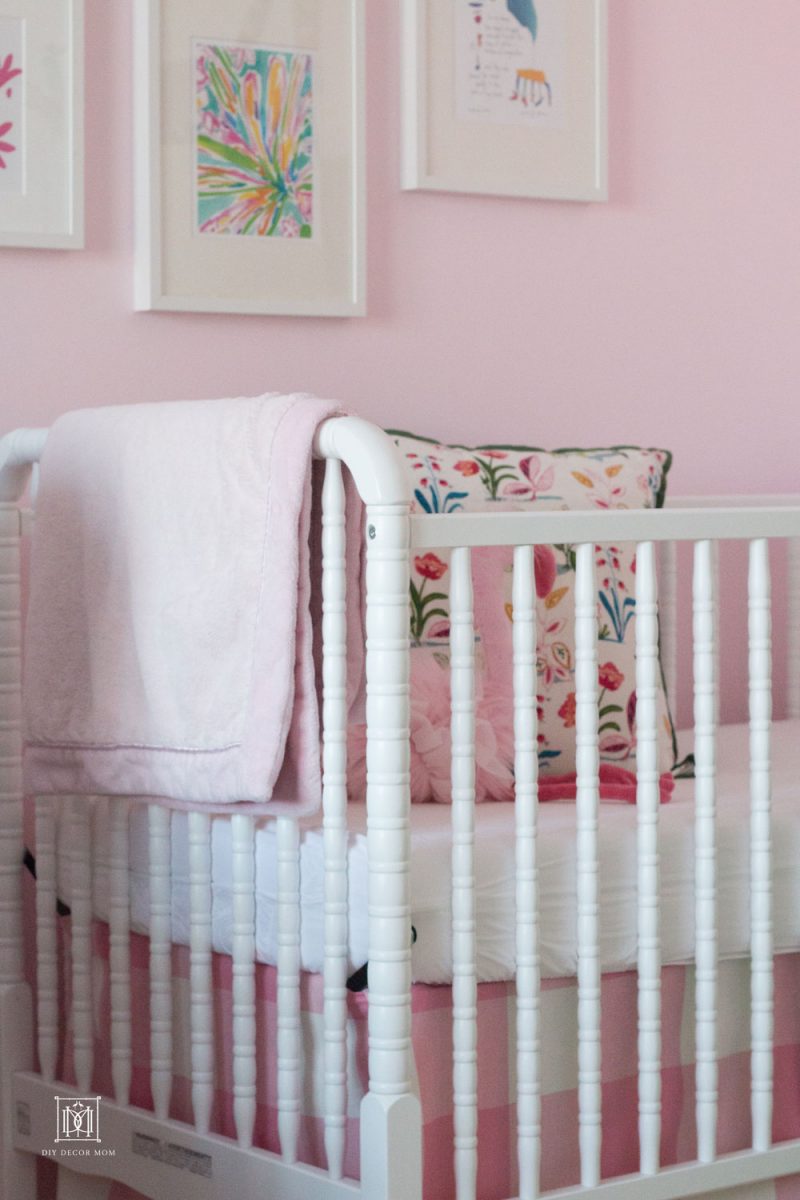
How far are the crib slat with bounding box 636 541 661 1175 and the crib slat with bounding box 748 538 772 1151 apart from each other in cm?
10

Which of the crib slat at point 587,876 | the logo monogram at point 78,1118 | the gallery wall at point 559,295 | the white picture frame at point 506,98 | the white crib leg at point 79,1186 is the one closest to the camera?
the crib slat at point 587,876

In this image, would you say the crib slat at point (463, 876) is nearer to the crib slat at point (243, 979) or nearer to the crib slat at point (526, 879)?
the crib slat at point (526, 879)

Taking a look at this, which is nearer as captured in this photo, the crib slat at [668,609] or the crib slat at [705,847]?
the crib slat at [705,847]

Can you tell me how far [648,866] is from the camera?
160 cm

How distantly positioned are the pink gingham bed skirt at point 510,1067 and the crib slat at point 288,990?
22 millimetres

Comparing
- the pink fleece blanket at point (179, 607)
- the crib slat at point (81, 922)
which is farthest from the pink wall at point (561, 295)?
the crib slat at point (81, 922)

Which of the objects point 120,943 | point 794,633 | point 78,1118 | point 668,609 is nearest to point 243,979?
point 120,943

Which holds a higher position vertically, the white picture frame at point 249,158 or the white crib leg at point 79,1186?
the white picture frame at point 249,158

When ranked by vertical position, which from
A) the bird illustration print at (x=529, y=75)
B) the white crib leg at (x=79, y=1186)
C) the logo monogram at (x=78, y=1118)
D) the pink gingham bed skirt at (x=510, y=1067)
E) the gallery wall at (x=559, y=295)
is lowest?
the white crib leg at (x=79, y=1186)

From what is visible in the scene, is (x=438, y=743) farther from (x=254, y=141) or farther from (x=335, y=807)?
(x=254, y=141)

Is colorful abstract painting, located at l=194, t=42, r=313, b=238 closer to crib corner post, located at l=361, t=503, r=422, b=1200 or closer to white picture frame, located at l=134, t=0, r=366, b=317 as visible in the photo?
white picture frame, located at l=134, t=0, r=366, b=317

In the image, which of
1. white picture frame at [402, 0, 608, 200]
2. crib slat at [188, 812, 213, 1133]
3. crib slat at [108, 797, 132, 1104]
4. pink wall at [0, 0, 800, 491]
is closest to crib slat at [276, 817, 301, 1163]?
crib slat at [188, 812, 213, 1133]

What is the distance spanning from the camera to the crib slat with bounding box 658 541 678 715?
2.28 m

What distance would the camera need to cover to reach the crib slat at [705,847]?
1.60m
